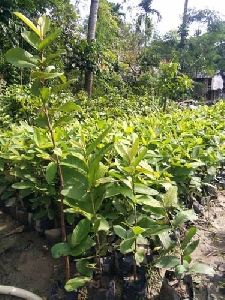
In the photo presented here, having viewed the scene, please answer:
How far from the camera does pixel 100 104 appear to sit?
30.2 ft

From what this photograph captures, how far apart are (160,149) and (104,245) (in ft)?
3.48

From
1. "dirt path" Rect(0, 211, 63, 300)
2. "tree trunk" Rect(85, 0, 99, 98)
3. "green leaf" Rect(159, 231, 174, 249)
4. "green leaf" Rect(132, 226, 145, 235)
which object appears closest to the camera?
"green leaf" Rect(132, 226, 145, 235)

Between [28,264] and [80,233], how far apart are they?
0.71 metres

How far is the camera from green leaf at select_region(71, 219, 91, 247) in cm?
180

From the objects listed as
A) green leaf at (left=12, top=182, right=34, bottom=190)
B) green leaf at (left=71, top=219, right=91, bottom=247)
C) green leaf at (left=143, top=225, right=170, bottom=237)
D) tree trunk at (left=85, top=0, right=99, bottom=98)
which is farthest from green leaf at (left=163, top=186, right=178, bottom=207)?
tree trunk at (left=85, top=0, right=99, bottom=98)

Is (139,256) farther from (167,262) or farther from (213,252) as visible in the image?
(213,252)

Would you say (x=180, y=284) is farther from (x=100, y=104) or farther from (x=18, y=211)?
(x=100, y=104)

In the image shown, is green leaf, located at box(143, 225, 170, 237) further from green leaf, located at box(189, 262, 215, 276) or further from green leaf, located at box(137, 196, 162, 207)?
green leaf, located at box(189, 262, 215, 276)

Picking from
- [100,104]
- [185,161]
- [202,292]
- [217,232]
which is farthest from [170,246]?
[100,104]

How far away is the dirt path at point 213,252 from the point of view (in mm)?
2275

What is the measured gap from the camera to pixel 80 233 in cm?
181

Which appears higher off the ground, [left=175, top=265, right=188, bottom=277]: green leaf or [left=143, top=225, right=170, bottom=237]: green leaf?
[left=143, top=225, right=170, bottom=237]: green leaf

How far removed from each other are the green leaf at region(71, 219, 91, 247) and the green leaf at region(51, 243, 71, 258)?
0.16 ft

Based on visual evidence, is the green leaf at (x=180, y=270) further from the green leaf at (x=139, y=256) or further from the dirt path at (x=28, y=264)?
the dirt path at (x=28, y=264)
